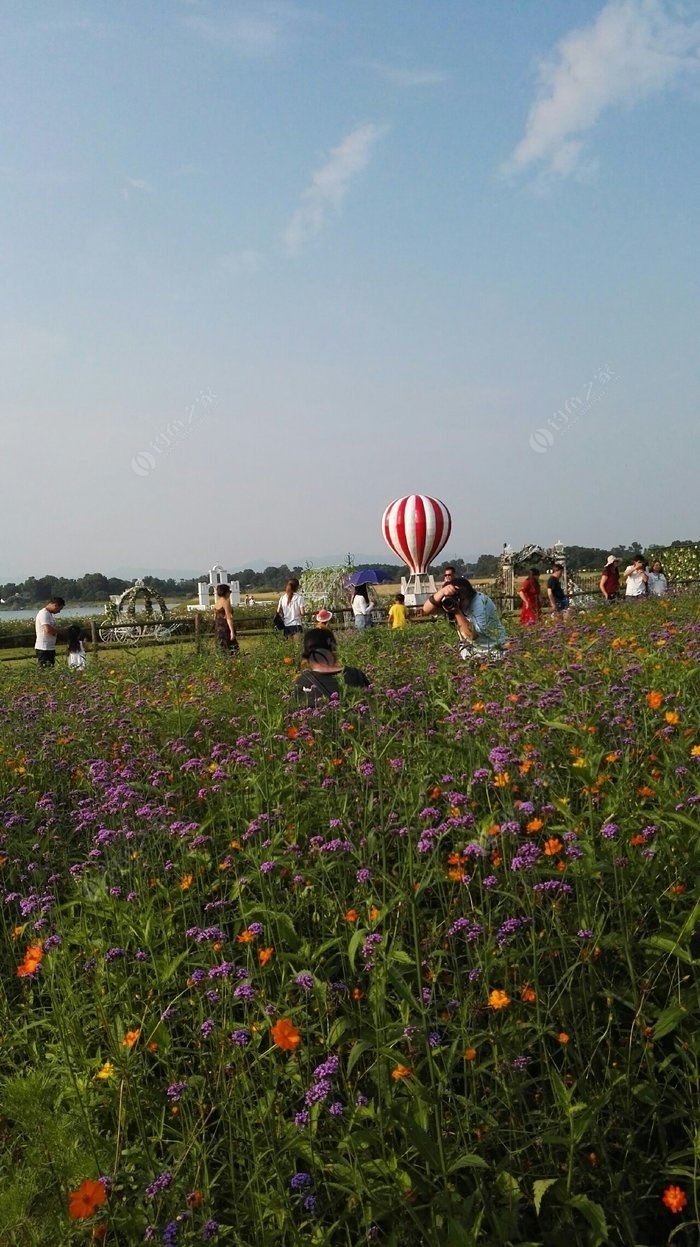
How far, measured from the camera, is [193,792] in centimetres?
487

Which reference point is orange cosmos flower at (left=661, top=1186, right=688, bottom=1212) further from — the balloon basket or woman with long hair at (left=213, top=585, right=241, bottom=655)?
the balloon basket

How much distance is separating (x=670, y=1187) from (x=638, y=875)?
0.93m

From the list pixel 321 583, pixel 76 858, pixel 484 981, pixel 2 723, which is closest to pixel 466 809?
pixel 484 981

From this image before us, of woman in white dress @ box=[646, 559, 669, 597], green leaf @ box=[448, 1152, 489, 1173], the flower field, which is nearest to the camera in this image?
the flower field

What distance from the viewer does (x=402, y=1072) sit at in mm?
2297

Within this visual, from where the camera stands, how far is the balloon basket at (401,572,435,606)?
41.7m

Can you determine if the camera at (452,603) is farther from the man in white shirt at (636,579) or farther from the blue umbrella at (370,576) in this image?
the blue umbrella at (370,576)

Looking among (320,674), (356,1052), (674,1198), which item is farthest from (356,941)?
(320,674)

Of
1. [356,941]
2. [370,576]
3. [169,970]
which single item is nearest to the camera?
[356,941]

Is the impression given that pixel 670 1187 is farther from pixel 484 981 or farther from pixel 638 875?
pixel 638 875

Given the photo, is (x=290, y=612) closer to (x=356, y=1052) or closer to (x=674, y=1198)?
(x=356, y=1052)

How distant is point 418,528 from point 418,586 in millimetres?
3052

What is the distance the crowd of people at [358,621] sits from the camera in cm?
650

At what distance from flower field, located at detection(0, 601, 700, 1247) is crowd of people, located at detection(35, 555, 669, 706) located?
55.8 inches
